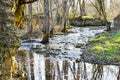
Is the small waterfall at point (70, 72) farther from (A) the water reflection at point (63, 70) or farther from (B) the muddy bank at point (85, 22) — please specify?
(B) the muddy bank at point (85, 22)

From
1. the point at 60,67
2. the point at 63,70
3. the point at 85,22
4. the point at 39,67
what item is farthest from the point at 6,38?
the point at 85,22

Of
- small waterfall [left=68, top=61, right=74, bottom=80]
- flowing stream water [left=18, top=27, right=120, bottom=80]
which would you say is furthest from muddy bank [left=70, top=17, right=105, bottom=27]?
small waterfall [left=68, top=61, right=74, bottom=80]

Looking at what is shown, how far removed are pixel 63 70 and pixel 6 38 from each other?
15.8 feet

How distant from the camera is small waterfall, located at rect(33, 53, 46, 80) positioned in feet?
41.2

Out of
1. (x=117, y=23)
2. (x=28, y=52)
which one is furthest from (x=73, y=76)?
(x=117, y=23)

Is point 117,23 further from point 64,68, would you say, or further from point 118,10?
point 118,10

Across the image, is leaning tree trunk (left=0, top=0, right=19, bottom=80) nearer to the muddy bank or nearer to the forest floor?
the forest floor

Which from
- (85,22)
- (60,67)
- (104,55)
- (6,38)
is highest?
(6,38)

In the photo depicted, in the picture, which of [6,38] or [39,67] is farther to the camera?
[39,67]

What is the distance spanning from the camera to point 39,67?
571 inches

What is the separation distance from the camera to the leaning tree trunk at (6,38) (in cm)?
950

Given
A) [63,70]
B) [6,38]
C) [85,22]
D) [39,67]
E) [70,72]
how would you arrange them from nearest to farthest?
[6,38] → [70,72] → [63,70] → [39,67] → [85,22]

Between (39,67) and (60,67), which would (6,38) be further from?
(60,67)

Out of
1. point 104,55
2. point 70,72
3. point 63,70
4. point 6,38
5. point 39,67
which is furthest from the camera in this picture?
point 104,55
